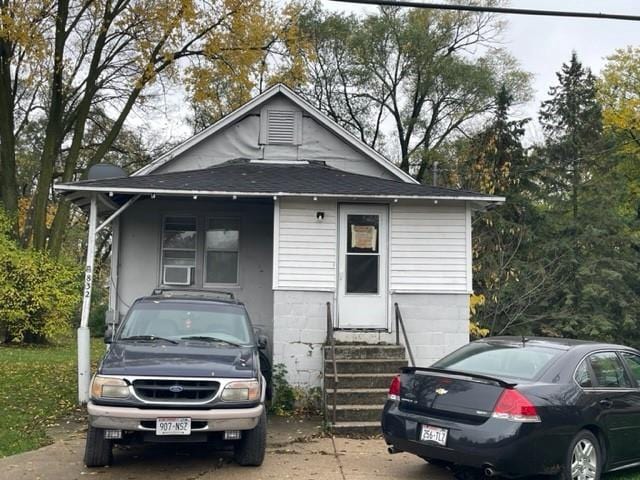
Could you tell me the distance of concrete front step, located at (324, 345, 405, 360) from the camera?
1053 centimetres

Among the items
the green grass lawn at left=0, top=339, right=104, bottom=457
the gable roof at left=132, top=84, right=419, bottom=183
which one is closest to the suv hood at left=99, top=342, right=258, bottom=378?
the green grass lawn at left=0, top=339, right=104, bottom=457

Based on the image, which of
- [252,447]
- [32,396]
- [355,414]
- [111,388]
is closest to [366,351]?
[355,414]

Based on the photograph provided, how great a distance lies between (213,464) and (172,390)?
1214 mm

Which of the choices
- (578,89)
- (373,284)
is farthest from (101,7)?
(578,89)

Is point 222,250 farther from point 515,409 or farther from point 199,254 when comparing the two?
point 515,409

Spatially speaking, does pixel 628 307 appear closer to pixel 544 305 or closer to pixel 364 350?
pixel 544 305

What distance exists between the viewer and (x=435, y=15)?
109ft

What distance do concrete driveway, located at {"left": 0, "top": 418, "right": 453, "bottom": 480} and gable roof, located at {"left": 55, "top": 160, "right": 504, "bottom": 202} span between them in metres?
4.18

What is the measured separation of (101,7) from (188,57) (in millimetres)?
3197

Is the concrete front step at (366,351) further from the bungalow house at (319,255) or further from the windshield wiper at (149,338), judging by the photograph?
the windshield wiper at (149,338)

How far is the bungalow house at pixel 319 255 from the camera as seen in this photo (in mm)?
11047

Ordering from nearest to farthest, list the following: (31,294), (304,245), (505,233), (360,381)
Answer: (360,381)
(304,245)
(31,294)
(505,233)

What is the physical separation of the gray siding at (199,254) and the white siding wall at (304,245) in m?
1.99

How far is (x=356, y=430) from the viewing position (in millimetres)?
9000
